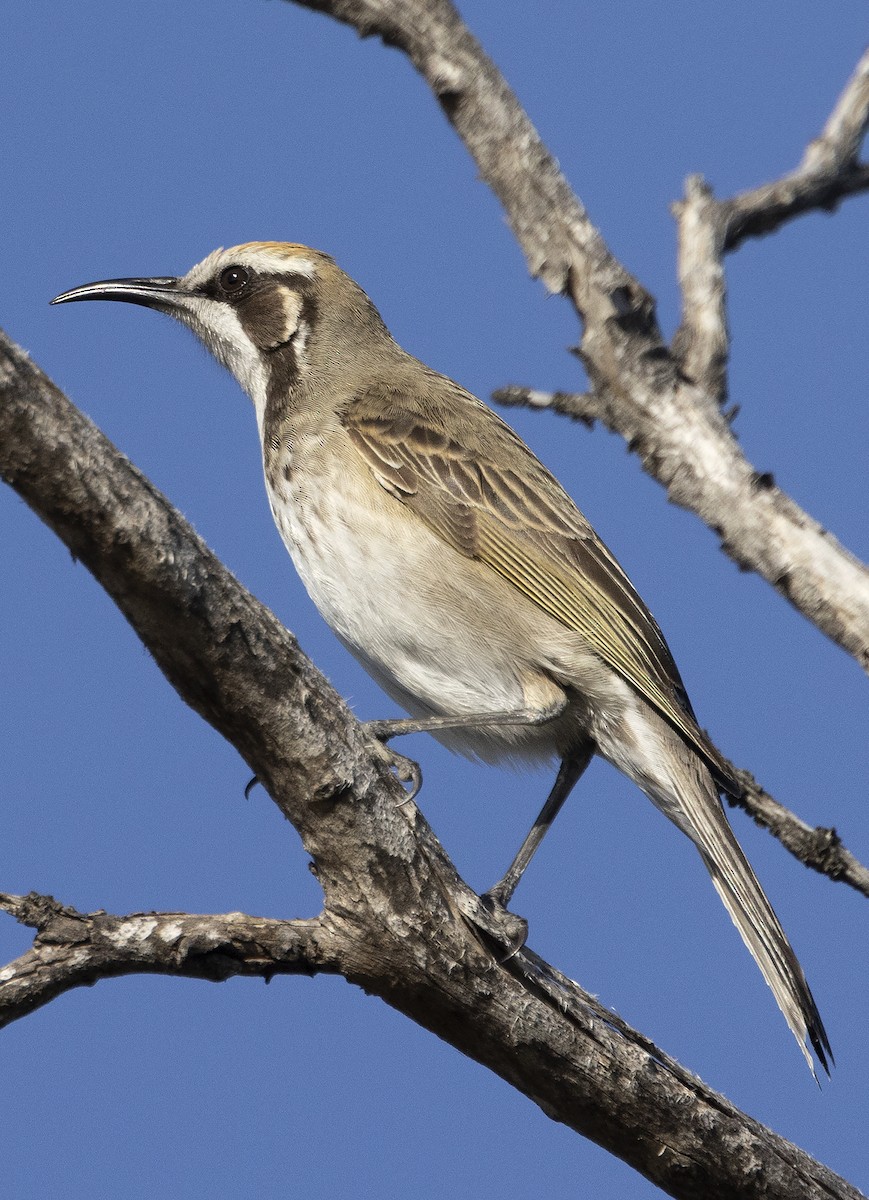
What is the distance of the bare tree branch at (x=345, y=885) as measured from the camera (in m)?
4.71

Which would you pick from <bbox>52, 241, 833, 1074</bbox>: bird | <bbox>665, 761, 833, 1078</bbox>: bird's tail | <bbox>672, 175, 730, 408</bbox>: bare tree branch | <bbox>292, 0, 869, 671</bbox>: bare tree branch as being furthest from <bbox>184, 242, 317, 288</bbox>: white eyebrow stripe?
<bbox>665, 761, 833, 1078</bbox>: bird's tail

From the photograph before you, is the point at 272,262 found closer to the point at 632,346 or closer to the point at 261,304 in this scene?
the point at 261,304

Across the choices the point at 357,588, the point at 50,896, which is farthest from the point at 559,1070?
the point at 357,588

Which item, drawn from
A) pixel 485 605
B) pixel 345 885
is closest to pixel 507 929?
pixel 345 885

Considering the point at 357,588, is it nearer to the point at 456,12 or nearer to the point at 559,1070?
the point at 559,1070

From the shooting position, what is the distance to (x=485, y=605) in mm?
7840

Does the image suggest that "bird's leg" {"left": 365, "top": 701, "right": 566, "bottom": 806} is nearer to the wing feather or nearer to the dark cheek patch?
the wing feather

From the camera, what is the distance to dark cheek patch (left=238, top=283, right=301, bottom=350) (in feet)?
30.4

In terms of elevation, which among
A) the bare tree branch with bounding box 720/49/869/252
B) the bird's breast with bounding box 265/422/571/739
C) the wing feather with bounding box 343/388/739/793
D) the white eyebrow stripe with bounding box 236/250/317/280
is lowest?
the bird's breast with bounding box 265/422/571/739

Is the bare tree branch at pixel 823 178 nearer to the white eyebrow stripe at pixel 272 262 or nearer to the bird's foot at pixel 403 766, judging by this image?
the white eyebrow stripe at pixel 272 262

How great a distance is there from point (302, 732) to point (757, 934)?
311cm

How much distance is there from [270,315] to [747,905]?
4.94 m

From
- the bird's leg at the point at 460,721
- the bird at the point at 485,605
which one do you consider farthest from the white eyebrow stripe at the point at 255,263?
the bird's leg at the point at 460,721

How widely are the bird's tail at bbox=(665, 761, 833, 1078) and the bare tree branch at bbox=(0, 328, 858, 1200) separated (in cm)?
77
